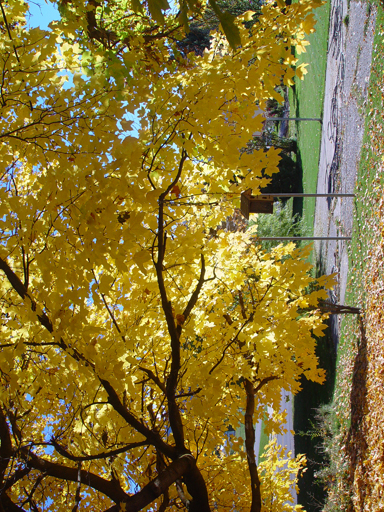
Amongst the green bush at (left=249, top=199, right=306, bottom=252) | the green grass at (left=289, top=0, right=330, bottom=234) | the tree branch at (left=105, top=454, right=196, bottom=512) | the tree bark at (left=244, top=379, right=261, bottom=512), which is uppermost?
the green grass at (left=289, top=0, right=330, bottom=234)

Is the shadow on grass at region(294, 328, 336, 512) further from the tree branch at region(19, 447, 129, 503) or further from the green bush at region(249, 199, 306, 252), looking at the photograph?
the tree branch at region(19, 447, 129, 503)

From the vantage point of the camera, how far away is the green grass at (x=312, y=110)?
35.4ft

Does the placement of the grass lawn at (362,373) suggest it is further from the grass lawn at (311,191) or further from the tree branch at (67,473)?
the tree branch at (67,473)

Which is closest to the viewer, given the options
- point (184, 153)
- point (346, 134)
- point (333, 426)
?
point (184, 153)

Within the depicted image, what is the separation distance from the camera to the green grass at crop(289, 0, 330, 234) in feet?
35.4

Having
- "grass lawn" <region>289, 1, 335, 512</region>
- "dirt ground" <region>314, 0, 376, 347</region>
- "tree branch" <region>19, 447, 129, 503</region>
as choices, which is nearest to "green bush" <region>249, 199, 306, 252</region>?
"grass lawn" <region>289, 1, 335, 512</region>

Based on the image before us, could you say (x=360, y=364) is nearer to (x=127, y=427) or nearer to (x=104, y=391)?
(x=127, y=427)

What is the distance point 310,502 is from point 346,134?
6755 millimetres

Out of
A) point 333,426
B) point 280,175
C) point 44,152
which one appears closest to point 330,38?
point 280,175

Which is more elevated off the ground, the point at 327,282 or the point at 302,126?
the point at 302,126

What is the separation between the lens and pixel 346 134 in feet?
24.8

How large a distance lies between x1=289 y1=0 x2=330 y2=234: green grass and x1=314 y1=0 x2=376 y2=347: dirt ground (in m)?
0.62

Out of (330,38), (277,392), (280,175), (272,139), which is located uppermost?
(272,139)

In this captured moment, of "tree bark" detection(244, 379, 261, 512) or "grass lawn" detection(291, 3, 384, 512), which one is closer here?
"tree bark" detection(244, 379, 261, 512)
